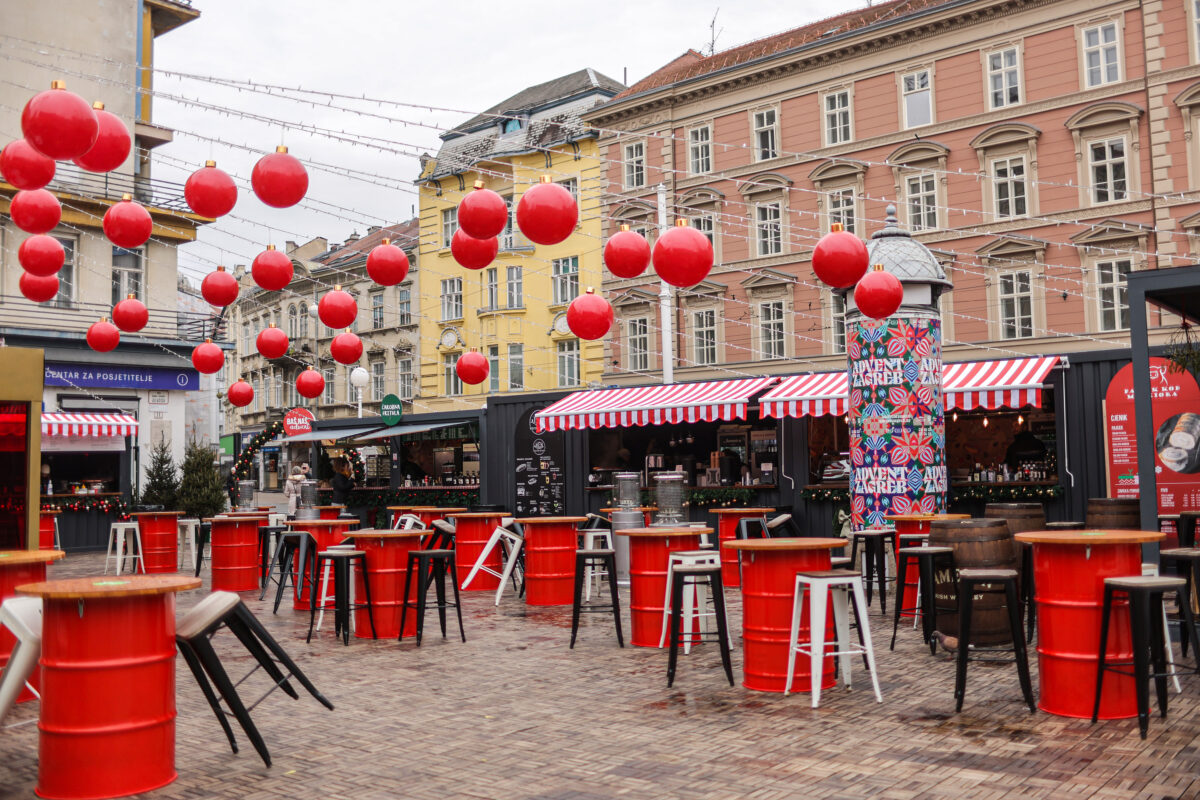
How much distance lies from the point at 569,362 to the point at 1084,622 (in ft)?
83.0

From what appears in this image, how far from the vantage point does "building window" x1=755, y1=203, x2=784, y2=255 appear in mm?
25469

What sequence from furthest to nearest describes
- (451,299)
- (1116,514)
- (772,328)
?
1. (451,299)
2. (772,328)
3. (1116,514)

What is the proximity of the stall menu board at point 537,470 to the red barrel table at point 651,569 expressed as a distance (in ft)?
34.5

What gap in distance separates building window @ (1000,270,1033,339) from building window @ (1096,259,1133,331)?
4.52 ft

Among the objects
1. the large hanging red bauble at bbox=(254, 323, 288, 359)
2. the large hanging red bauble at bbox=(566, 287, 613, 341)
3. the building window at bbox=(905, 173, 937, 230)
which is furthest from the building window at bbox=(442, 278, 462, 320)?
the large hanging red bauble at bbox=(566, 287, 613, 341)

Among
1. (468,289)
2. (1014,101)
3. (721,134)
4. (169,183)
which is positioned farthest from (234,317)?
(1014,101)

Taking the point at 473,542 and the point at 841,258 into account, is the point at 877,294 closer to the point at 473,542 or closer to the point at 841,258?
the point at 841,258

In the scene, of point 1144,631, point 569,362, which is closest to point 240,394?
point 1144,631

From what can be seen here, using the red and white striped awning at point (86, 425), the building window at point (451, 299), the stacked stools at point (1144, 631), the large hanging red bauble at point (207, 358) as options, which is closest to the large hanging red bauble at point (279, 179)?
the large hanging red bauble at point (207, 358)

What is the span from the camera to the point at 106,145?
7418 millimetres

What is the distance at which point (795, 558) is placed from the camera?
22.1 ft

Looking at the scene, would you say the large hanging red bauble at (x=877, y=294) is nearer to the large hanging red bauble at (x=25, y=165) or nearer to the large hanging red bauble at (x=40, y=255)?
the large hanging red bauble at (x=25, y=165)

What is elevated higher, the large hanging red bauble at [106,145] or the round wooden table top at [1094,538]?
the large hanging red bauble at [106,145]

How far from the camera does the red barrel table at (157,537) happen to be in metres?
15.1
